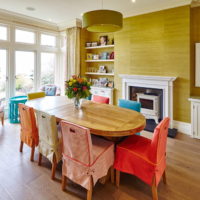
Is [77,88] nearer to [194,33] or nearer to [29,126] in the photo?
[29,126]

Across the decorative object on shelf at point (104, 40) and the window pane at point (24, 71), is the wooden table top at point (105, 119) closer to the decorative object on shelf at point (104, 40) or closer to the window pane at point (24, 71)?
the window pane at point (24, 71)

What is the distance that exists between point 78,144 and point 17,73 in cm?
424

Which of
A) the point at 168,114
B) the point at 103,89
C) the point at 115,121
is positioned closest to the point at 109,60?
the point at 103,89

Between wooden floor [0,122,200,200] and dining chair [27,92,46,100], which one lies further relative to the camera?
dining chair [27,92,46,100]

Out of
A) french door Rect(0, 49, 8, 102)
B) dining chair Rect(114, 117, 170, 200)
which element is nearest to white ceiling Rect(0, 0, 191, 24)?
french door Rect(0, 49, 8, 102)

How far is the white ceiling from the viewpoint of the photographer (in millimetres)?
3676

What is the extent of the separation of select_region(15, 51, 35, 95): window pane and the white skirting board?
4590 mm

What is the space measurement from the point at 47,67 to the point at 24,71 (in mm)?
907

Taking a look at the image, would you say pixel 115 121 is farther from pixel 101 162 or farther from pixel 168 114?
pixel 168 114

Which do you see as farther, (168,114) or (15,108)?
(15,108)

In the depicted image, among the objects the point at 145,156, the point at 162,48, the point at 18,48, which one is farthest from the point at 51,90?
the point at 145,156

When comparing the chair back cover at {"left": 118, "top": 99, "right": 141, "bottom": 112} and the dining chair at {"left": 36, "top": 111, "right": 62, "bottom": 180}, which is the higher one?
the chair back cover at {"left": 118, "top": 99, "right": 141, "bottom": 112}

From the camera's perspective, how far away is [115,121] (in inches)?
82.0

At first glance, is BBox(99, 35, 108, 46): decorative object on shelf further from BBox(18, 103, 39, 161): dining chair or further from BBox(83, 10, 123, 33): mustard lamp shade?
BBox(18, 103, 39, 161): dining chair
